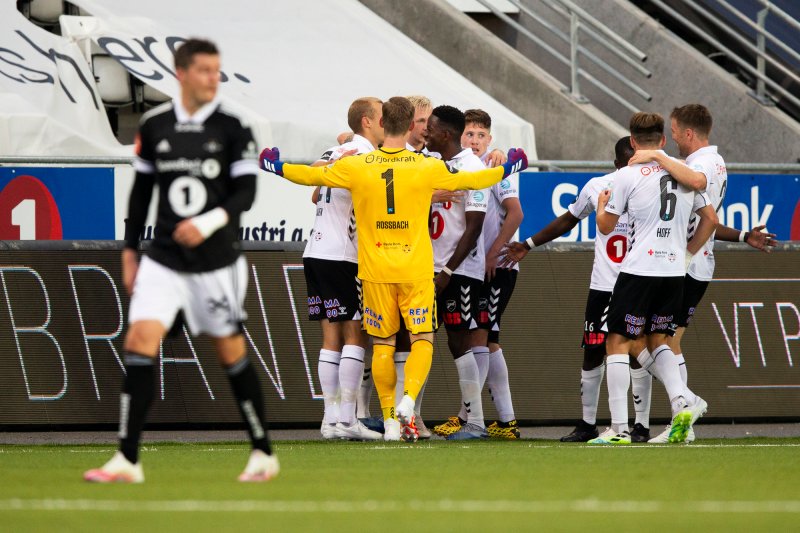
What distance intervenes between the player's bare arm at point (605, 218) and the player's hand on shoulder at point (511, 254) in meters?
0.90

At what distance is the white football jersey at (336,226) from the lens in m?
10.9

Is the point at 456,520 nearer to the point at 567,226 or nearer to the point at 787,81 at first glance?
A: the point at 567,226

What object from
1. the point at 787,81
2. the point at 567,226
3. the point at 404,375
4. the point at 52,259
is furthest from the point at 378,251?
the point at 787,81

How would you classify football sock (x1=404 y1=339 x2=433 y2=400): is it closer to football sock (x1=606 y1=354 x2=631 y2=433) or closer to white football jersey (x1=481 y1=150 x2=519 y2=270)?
football sock (x1=606 y1=354 x2=631 y2=433)

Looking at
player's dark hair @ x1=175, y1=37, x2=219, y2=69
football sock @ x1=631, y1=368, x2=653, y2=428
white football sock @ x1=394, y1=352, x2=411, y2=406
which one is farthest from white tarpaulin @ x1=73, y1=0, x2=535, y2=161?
player's dark hair @ x1=175, y1=37, x2=219, y2=69

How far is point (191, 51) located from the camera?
23.5 feet

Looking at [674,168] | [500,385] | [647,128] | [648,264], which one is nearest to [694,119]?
[647,128]

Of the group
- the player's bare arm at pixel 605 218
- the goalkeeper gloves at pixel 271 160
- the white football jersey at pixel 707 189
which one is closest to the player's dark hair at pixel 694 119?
the white football jersey at pixel 707 189

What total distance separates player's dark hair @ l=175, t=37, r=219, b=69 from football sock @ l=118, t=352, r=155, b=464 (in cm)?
148

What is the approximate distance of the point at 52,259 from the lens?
39.5ft

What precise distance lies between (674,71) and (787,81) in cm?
181

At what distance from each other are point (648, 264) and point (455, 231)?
67.2 inches

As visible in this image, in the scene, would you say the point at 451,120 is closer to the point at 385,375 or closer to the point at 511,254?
the point at 511,254

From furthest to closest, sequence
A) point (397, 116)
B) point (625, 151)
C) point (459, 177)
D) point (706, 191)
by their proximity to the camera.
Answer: point (625, 151), point (706, 191), point (397, 116), point (459, 177)
